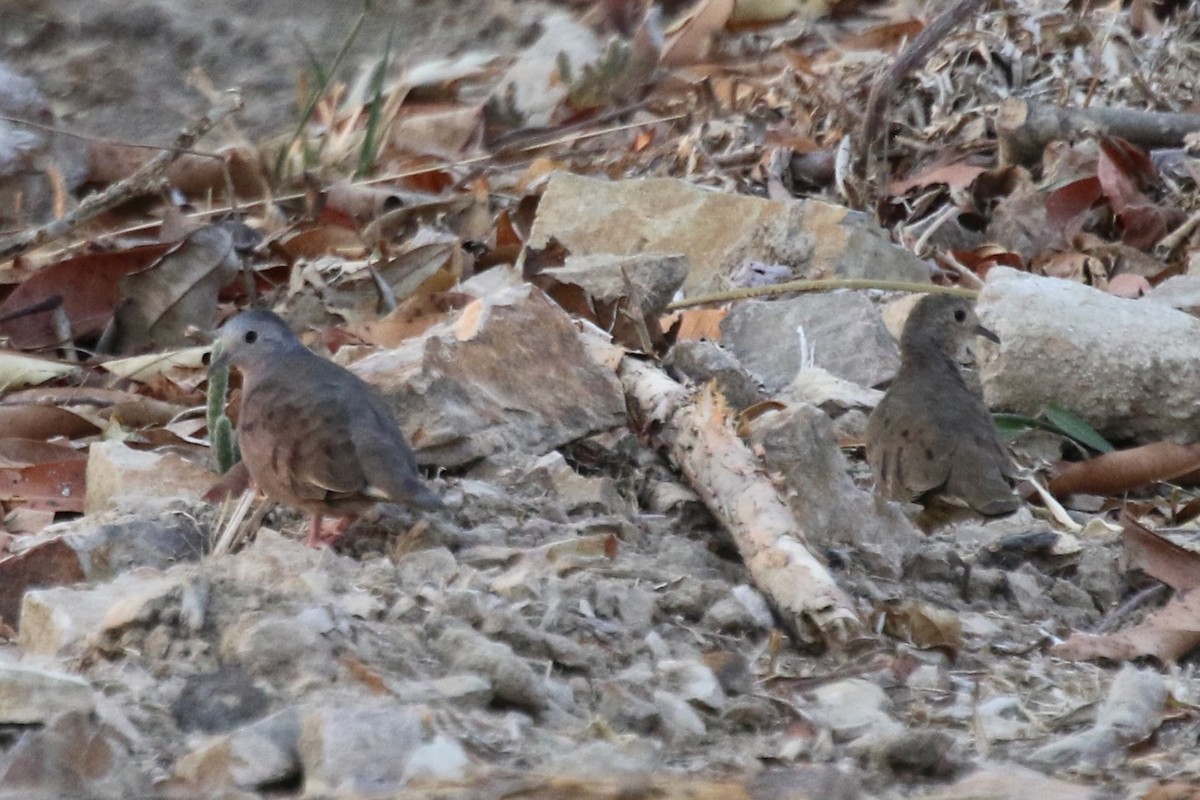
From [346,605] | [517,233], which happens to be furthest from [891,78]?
[346,605]

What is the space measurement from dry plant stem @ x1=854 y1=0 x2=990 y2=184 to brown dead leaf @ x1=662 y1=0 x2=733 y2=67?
2032 mm

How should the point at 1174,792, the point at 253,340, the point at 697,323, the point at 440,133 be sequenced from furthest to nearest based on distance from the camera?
1. the point at 440,133
2. the point at 697,323
3. the point at 253,340
4. the point at 1174,792

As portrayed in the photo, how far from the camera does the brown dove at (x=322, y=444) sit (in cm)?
458

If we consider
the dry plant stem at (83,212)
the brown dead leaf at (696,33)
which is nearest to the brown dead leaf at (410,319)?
the dry plant stem at (83,212)

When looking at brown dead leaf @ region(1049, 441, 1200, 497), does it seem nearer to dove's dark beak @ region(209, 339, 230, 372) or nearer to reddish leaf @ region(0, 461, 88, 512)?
dove's dark beak @ region(209, 339, 230, 372)

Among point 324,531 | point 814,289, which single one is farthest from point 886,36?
point 324,531

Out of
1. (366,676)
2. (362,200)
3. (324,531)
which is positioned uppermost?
(366,676)

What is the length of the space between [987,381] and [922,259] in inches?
45.7

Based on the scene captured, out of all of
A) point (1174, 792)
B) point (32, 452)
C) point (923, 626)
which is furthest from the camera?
point (32, 452)

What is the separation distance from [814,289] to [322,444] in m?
2.39

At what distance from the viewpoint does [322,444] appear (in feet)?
→ 15.5

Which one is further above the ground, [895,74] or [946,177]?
[895,74]

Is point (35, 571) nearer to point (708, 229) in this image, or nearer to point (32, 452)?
point (32, 452)

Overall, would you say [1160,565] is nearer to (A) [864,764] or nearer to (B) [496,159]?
(A) [864,764]
